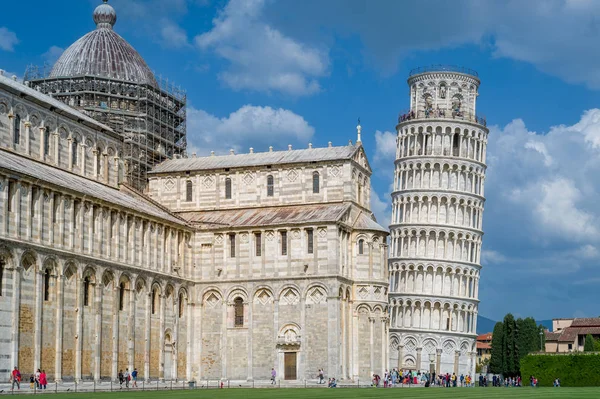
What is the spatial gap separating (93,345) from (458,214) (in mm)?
51028

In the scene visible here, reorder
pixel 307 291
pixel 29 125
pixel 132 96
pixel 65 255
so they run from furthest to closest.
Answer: pixel 132 96 < pixel 307 291 < pixel 29 125 < pixel 65 255

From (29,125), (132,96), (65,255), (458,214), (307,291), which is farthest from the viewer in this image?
(458,214)

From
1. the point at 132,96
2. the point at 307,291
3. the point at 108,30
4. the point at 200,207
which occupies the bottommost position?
the point at 307,291

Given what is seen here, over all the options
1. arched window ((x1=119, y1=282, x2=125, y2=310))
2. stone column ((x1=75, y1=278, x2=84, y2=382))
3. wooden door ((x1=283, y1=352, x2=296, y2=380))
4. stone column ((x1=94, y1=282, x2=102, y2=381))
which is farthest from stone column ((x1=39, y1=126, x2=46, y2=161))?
wooden door ((x1=283, y1=352, x2=296, y2=380))

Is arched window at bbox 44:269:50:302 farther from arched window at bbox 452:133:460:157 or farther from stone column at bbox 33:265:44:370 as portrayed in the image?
arched window at bbox 452:133:460:157

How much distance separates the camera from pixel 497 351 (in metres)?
104

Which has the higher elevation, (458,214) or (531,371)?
(458,214)

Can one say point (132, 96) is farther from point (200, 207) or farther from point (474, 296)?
point (474, 296)

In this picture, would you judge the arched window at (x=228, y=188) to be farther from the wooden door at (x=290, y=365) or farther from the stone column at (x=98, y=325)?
the stone column at (x=98, y=325)

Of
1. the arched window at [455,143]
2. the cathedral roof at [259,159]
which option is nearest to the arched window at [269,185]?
the cathedral roof at [259,159]

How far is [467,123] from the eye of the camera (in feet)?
335

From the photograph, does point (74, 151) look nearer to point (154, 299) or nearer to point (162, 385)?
point (154, 299)

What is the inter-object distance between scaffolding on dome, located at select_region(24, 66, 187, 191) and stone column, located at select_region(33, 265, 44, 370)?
22.2 metres

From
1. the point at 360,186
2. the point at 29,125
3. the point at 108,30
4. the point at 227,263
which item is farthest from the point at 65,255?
the point at 108,30
